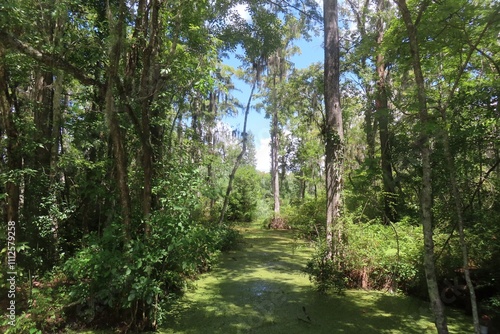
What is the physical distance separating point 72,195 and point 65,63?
298cm

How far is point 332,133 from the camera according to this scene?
17.3ft

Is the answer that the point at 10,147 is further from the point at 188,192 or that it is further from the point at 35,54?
the point at 188,192

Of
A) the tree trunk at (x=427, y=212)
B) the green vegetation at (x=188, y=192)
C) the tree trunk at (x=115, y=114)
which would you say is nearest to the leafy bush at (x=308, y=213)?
the green vegetation at (x=188, y=192)

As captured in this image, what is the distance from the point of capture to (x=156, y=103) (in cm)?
425

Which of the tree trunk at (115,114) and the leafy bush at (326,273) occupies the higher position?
the tree trunk at (115,114)

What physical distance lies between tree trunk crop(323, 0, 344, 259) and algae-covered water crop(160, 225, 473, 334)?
0.86m

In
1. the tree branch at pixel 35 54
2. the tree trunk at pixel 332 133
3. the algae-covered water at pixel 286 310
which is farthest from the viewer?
the tree trunk at pixel 332 133

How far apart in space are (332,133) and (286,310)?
2958 millimetres

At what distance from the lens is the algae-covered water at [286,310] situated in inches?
140

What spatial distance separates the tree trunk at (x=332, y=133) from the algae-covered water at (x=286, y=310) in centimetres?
86

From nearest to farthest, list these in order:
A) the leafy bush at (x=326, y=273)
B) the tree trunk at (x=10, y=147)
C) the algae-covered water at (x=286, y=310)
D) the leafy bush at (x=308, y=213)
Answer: the algae-covered water at (x=286, y=310)
the tree trunk at (x=10, y=147)
the leafy bush at (x=326, y=273)
the leafy bush at (x=308, y=213)

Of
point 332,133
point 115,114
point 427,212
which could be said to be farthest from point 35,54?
point 332,133

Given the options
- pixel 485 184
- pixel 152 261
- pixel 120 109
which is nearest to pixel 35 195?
pixel 120 109

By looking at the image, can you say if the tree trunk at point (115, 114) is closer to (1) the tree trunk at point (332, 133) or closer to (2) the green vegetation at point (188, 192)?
(2) the green vegetation at point (188, 192)
